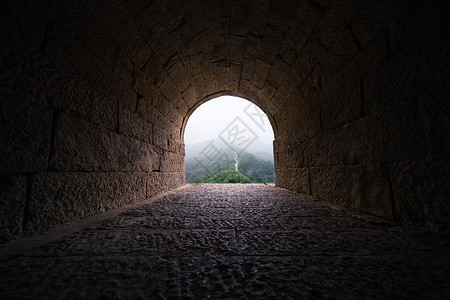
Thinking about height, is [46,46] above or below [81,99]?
above

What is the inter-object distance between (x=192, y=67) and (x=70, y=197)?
3.25 meters

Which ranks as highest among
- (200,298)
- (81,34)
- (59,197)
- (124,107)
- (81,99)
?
(81,34)

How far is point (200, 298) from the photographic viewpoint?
2.59 ft

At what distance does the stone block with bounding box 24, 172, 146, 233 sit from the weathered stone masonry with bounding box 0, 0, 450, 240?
0.01 meters

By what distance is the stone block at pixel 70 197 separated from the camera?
59.2 inches

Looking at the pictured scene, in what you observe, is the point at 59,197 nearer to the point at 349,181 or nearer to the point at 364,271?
the point at 364,271

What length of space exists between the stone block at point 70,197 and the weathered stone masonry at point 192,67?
11 millimetres

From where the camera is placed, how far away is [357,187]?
7.10 feet

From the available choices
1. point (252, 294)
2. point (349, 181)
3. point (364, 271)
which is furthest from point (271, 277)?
point (349, 181)

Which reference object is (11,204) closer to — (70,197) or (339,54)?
(70,197)

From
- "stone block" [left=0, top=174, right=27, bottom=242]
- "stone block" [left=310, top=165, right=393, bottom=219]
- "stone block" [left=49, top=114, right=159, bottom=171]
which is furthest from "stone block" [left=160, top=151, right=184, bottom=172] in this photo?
"stone block" [left=310, top=165, right=393, bottom=219]

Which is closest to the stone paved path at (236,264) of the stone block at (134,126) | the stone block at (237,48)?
the stone block at (134,126)

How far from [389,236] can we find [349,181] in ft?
3.37

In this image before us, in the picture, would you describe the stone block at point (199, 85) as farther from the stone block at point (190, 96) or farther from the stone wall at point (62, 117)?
the stone wall at point (62, 117)
